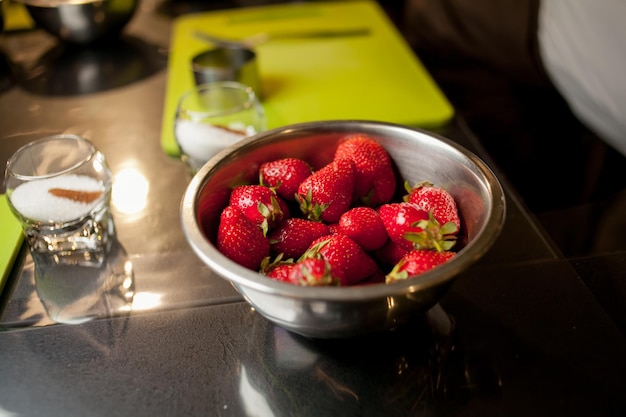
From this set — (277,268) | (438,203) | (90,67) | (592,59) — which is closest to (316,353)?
(277,268)

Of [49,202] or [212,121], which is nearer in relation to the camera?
[49,202]

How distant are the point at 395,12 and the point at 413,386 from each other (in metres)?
2.17

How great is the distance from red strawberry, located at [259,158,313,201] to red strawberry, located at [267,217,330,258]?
0.07 m

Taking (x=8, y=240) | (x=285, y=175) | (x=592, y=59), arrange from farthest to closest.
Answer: (x=592, y=59) → (x=8, y=240) → (x=285, y=175)

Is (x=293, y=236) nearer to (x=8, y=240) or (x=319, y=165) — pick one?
(x=319, y=165)

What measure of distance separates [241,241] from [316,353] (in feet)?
0.47

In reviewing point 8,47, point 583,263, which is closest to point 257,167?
point 583,263

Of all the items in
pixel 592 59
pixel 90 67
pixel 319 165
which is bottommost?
pixel 90 67

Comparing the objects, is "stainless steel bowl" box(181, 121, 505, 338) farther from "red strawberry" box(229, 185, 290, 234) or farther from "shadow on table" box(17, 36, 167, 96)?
"shadow on table" box(17, 36, 167, 96)

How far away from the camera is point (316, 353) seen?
652 mm

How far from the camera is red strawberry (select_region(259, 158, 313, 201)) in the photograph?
2.43 ft

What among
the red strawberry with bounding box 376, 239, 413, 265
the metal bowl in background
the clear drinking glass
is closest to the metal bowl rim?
the red strawberry with bounding box 376, 239, 413, 265

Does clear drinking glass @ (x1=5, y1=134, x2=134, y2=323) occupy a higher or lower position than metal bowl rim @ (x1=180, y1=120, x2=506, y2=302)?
lower

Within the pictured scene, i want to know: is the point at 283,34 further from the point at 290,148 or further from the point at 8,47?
the point at 290,148
